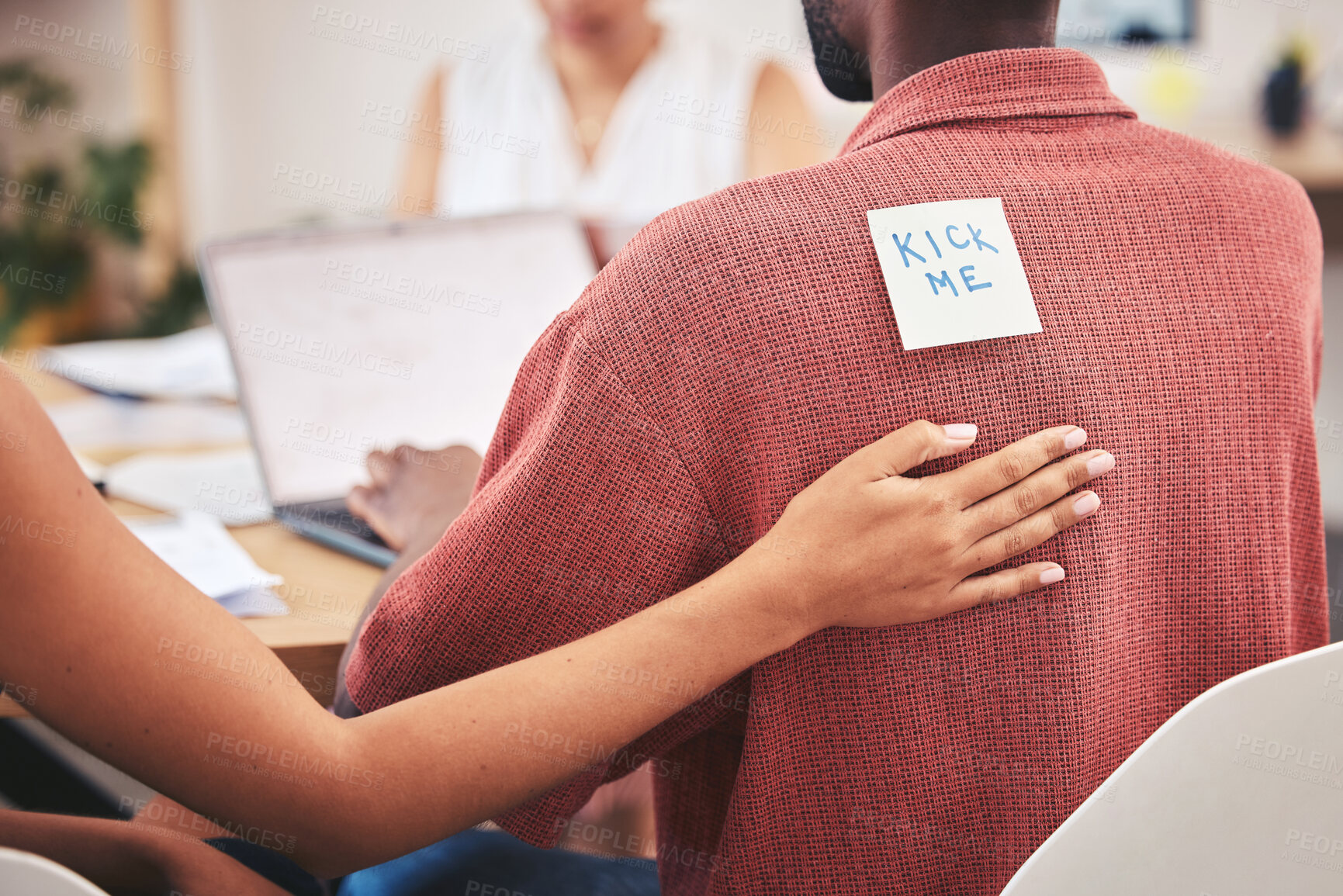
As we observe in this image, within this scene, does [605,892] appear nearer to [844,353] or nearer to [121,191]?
[844,353]

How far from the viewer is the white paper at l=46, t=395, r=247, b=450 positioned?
4.67 feet

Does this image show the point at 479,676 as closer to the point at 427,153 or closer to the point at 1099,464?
the point at 1099,464

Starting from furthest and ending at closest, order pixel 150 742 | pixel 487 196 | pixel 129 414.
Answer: pixel 487 196 < pixel 129 414 < pixel 150 742

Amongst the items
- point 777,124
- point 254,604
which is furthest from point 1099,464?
point 777,124

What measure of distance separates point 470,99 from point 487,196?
0.24m

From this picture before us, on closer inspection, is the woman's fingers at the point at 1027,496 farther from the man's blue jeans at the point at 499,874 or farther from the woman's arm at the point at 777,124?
the woman's arm at the point at 777,124

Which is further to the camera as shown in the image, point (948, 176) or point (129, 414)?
point (129, 414)

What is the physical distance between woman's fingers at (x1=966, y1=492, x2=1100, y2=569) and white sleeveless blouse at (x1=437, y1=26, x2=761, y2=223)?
6.56ft

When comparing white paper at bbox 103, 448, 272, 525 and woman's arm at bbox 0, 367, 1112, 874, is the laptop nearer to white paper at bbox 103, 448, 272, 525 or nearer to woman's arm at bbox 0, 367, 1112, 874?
white paper at bbox 103, 448, 272, 525

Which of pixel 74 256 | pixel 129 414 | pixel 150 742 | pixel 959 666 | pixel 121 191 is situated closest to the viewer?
pixel 150 742

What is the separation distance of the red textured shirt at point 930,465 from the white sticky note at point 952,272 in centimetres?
1

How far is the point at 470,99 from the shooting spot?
8.54ft

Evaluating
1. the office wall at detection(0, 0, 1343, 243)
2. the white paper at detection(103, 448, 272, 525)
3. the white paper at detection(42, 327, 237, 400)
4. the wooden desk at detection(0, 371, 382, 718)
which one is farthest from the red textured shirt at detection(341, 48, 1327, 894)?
the office wall at detection(0, 0, 1343, 243)

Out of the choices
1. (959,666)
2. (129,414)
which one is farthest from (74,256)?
(959,666)
